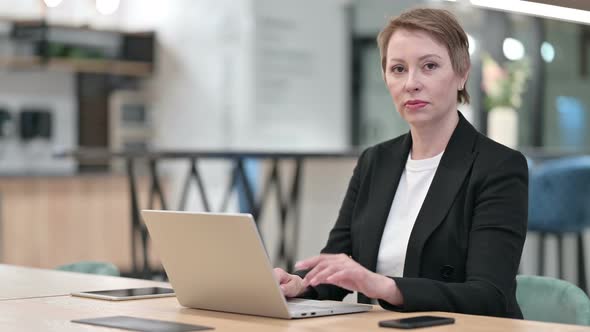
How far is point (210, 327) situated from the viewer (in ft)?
5.27

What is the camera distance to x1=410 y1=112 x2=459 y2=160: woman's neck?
6.88 feet

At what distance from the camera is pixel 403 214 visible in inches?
83.4

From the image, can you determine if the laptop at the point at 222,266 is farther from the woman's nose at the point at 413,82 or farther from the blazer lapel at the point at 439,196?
the woman's nose at the point at 413,82

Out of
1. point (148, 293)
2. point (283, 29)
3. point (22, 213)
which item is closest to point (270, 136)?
point (283, 29)

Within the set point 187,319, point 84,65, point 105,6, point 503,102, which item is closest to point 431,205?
point 187,319

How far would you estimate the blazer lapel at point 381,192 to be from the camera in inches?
83.1

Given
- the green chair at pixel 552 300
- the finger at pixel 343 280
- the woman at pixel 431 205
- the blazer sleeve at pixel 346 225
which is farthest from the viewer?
the blazer sleeve at pixel 346 225

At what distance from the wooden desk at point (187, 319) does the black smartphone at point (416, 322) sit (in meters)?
0.02

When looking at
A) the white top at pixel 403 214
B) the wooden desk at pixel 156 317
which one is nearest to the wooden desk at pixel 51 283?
the wooden desk at pixel 156 317

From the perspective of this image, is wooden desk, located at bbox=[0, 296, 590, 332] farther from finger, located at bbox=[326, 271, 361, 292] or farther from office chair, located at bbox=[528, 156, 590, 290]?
office chair, located at bbox=[528, 156, 590, 290]

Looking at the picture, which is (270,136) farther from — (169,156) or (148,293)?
(148,293)

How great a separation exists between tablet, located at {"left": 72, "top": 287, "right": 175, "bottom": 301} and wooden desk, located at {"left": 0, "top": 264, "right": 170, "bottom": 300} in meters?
0.08

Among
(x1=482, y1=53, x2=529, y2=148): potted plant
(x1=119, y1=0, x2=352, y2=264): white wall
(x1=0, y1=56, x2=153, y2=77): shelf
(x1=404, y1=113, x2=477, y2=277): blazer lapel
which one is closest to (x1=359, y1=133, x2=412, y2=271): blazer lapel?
(x1=404, y1=113, x2=477, y2=277): blazer lapel

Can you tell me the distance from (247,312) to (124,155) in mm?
3399
